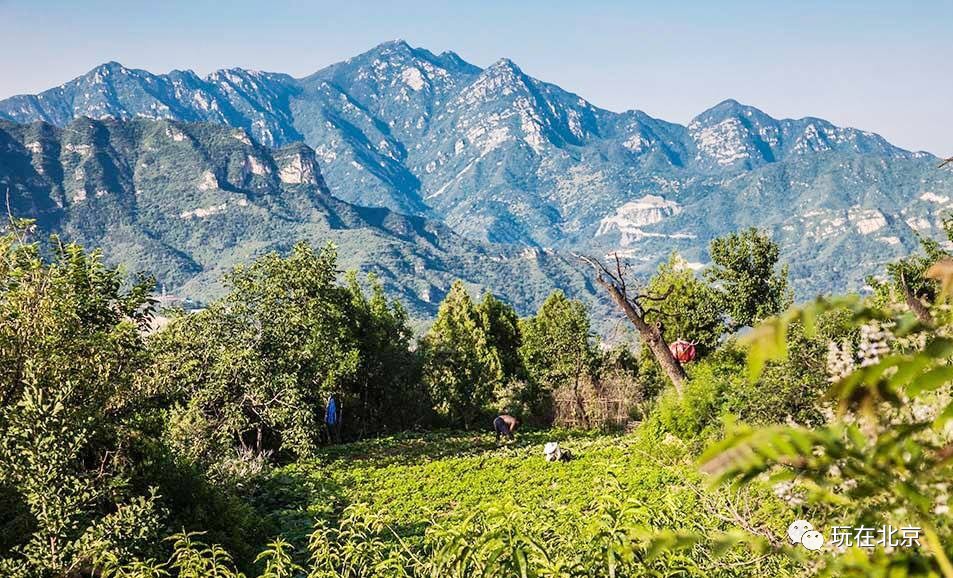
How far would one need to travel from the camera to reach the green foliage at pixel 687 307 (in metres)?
31.6

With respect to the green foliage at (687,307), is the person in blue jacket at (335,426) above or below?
below

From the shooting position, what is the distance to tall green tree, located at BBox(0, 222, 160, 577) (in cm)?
745

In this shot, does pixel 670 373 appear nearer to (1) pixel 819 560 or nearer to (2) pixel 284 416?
(2) pixel 284 416

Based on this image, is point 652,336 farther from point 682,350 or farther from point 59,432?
point 59,432

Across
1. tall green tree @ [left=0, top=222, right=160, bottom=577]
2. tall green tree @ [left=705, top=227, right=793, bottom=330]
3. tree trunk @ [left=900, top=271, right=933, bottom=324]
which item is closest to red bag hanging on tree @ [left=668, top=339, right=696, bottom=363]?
tall green tree @ [left=705, top=227, right=793, bottom=330]

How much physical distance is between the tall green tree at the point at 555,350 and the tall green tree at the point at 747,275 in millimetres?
8965

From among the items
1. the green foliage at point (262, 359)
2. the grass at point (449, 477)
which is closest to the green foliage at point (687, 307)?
the grass at point (449, 477)

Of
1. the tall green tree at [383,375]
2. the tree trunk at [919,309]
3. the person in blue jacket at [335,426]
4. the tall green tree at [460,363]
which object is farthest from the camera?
the tall green tree at [460,363]

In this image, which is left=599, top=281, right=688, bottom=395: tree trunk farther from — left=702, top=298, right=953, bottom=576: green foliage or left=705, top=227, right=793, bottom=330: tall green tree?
left=702, top=298, right=953, bottom=576: green foliage

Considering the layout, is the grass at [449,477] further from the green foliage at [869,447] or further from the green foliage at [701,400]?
the green foliage at [869,447]

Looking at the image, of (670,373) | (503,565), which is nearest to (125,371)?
(503,565)

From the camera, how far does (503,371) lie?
38000mm

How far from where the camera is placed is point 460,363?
118 ft

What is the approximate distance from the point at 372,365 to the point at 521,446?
38.8ft
